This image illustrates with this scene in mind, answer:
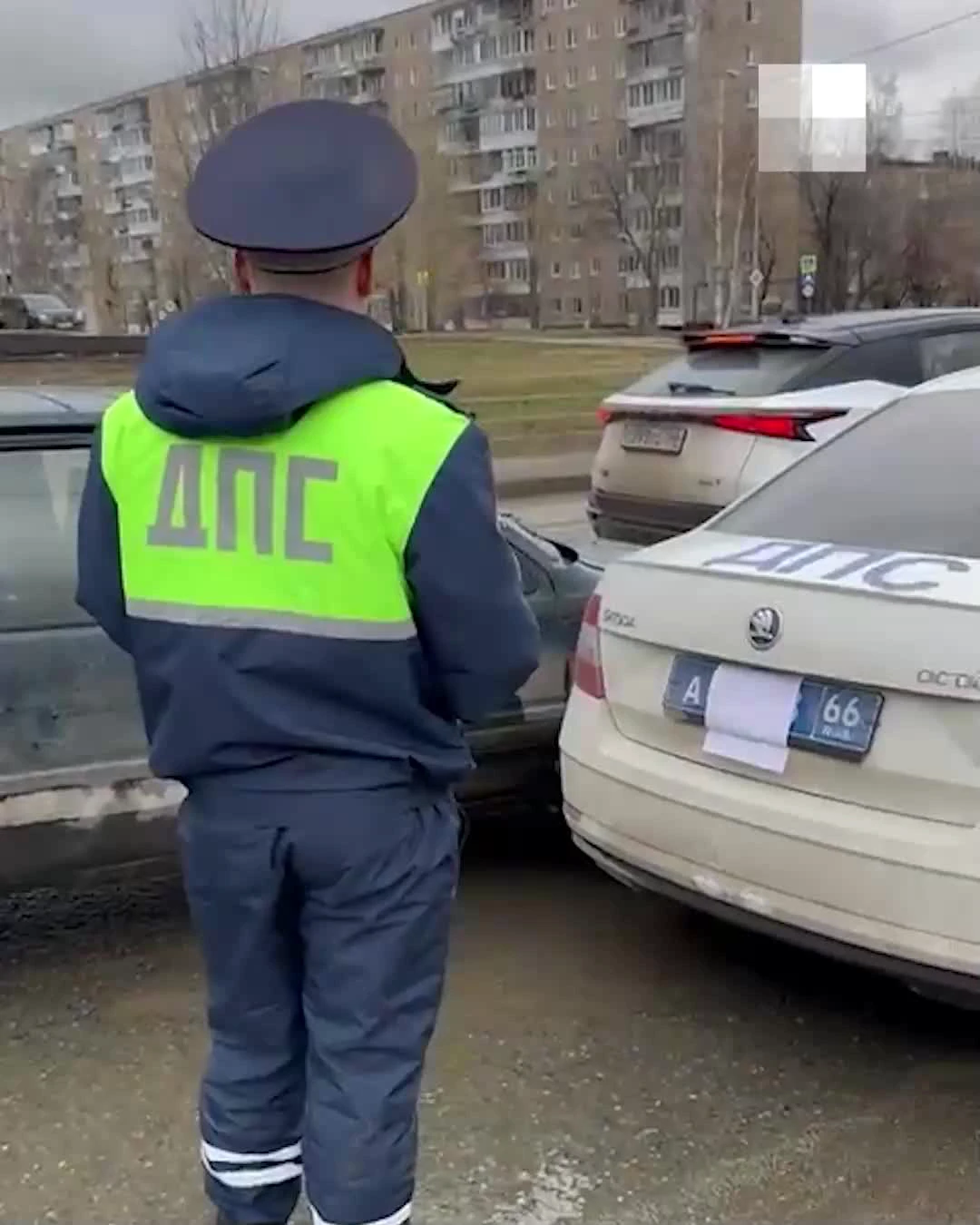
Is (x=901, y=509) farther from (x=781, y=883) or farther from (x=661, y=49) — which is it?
(x=661, y=49)

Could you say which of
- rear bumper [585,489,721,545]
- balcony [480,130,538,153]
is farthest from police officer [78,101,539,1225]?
balcony [480,130,538,153]

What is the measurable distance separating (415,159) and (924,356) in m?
6.05

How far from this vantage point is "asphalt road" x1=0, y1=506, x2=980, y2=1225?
3064 mm

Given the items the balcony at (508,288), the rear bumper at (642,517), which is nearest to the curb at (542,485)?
the rear bumper at (642,517)

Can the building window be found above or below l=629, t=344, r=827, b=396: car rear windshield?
below

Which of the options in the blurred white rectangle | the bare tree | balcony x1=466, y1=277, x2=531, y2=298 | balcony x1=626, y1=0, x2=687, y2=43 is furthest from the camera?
balcony x1=466, y1=277, x2=531, y2=298

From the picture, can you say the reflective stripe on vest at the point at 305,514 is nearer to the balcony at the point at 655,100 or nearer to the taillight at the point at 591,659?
the taillight at the point at 591,659

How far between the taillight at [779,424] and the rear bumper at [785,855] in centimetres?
385

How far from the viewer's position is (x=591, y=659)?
3887 mm

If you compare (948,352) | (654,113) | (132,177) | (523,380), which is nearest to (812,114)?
(523,380)

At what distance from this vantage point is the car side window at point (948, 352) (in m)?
7.92

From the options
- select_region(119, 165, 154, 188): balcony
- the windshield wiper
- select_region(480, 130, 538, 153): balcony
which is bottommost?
the windshield wiper

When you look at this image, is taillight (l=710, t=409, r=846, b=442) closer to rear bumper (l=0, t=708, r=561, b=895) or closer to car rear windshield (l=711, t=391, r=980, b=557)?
car rear windshield (l=711, t=391, r=980, b=557)

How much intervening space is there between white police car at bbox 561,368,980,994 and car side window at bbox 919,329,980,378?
4008 millimetres
